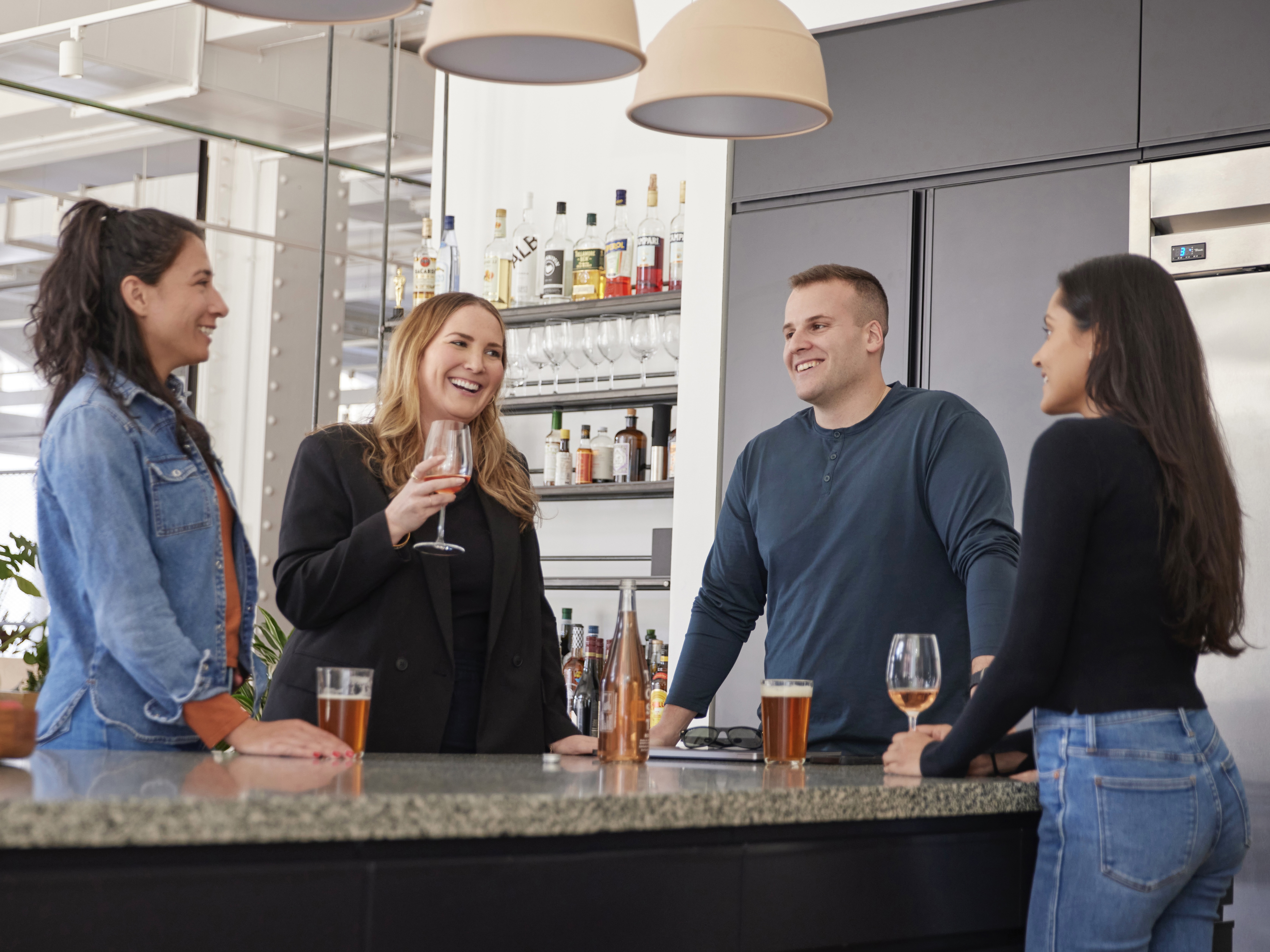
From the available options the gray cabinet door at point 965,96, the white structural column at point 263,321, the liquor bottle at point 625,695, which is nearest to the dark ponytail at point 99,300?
the liquor bottle at point 625,695

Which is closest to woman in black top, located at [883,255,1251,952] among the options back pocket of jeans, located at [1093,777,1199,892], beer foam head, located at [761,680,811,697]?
back pocket of jeans, located at [1093,777,1199,892]

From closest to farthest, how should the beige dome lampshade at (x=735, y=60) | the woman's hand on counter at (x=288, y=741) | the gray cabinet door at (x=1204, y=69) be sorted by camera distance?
the woman's hand on counter at (x=288, y=741) < the beige dome lampshade at (x=735, y=60) < the gray cabinet door at (x=1204, y=69)

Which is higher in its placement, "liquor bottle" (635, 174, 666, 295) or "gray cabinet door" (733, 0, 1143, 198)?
"gray cabinet door" (733, 0, 1143, 198)

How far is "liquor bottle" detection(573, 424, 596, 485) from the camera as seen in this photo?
4066mm

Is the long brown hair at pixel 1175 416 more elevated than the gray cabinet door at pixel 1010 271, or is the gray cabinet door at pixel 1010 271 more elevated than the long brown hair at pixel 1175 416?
the gray cabinet door at pixel 1010 271

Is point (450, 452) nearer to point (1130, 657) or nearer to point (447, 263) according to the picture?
point (1130, 657)

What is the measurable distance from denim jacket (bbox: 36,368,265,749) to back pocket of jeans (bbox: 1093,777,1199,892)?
1015 mm

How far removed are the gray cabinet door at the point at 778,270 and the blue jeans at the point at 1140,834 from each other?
207cm

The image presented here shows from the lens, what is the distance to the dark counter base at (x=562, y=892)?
3.23ft

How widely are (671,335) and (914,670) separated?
92.4 inches

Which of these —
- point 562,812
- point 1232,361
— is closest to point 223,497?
point 562,812

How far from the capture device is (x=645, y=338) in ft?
13.1

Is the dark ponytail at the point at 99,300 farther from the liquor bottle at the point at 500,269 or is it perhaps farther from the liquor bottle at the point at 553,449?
the liquor bottle at the point at 500,269

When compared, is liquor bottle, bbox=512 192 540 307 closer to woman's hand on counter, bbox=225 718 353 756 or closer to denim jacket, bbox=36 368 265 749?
denim jacket, bbox=36 368 265 749
